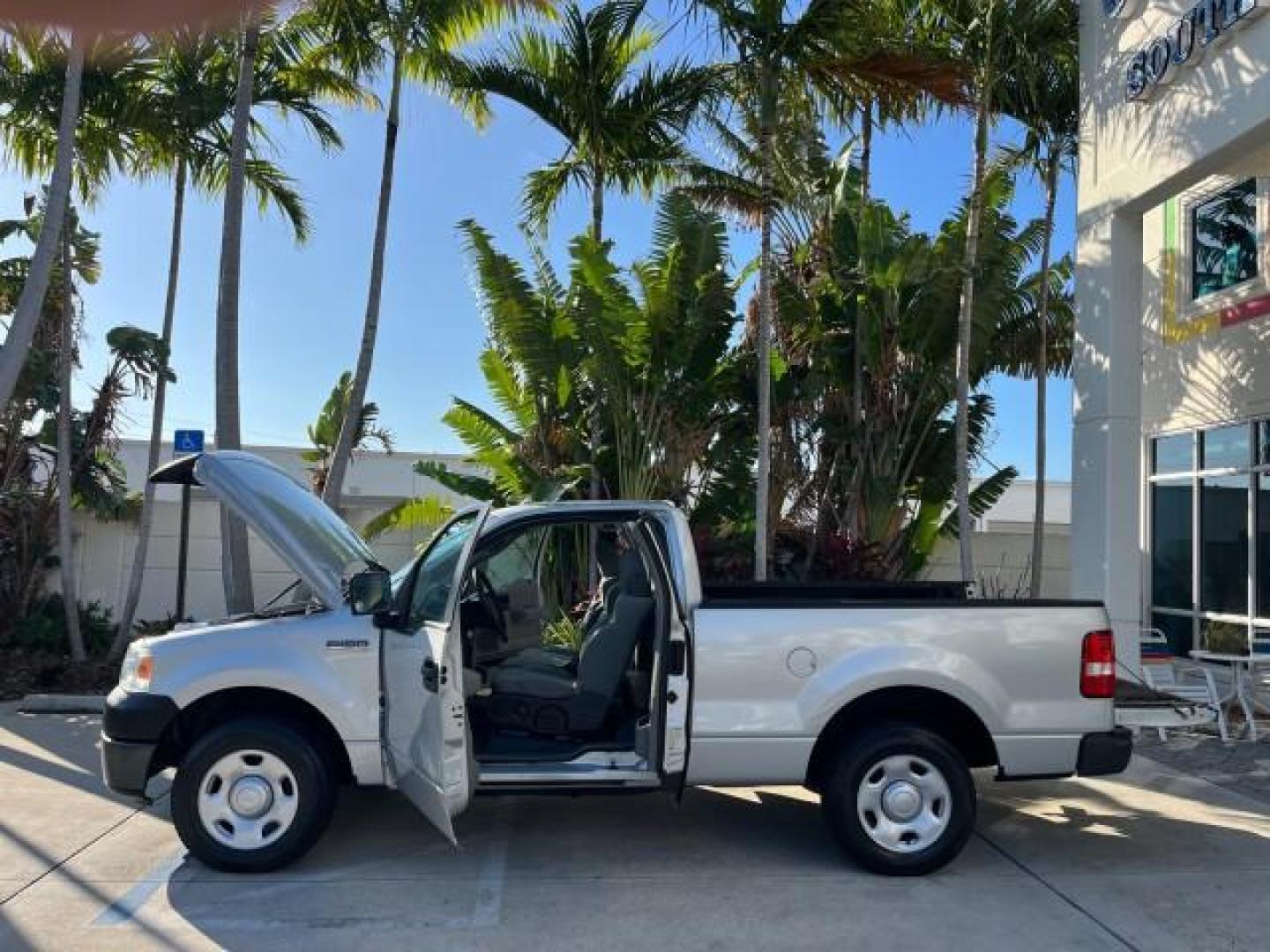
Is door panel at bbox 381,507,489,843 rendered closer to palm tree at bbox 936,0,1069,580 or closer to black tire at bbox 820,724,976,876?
black tire at bbox 820,724,976,876

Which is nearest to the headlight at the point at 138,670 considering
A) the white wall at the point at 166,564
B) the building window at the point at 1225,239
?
the white wall at the point at 166,564

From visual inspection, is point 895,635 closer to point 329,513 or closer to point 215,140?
point 329,513

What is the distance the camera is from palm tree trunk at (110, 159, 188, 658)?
12.1 meters

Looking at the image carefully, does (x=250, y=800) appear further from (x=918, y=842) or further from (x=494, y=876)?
(x=918, y=842)

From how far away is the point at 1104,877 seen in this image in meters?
5.39

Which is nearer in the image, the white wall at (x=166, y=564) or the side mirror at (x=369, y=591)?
the side mirror at (x=369, y=591)

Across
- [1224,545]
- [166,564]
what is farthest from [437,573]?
[1224,545]

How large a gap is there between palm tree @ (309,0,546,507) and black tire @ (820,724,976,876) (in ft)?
27.0

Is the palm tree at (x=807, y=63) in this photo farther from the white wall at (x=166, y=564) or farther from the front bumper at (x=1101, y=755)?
the white wall at (x=166, y=564)

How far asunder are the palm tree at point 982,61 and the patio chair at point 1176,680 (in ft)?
7.12

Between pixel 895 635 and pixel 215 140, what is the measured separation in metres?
10.9

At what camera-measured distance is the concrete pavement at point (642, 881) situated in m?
4.61

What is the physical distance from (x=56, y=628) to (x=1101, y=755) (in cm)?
1126

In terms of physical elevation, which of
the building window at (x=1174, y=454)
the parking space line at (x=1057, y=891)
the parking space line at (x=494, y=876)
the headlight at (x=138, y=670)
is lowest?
the parking space line at (x=494, y=876)
